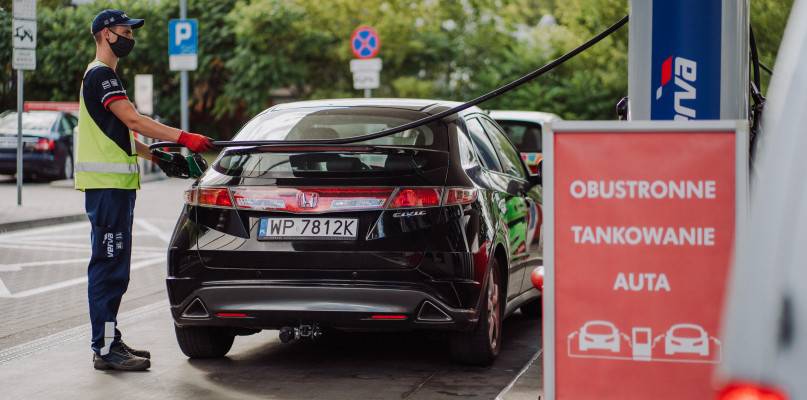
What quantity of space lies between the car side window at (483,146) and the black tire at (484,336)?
68cm

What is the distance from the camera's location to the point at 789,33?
2.05m

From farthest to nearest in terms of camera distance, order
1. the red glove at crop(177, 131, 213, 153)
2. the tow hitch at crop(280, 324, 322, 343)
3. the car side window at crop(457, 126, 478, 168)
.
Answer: the car side window at crop(457, 126, 478, 168), the red glove at crop(177, 131, 213, 153), the tow hitch at crop(280, 324, 322, 343)

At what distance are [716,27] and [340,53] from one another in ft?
91.4

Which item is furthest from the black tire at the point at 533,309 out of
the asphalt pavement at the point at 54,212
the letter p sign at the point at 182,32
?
the letter p sign at the point at 182,32

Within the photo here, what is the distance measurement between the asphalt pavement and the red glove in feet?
4.15

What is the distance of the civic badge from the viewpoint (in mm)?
5590

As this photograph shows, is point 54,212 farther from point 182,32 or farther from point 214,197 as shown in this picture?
point 214,197

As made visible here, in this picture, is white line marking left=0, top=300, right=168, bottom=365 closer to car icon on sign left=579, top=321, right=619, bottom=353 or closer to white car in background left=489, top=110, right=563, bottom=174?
car icon on sign left=579, top=321, right=619, bottom=353

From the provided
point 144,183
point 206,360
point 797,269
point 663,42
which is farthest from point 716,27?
point 144,183

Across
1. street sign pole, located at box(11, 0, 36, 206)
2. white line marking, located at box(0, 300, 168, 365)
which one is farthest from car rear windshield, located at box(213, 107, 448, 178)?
street sign pole, located at box(11, 0, 36, 206)

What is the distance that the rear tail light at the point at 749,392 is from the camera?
178 cm

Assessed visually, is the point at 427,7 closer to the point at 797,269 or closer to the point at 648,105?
the point at 648,105

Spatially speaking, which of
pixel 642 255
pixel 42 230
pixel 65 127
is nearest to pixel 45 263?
pixel 42 230

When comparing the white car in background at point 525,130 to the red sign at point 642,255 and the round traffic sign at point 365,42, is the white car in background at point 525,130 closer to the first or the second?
the round traffic sign at point 365,42
